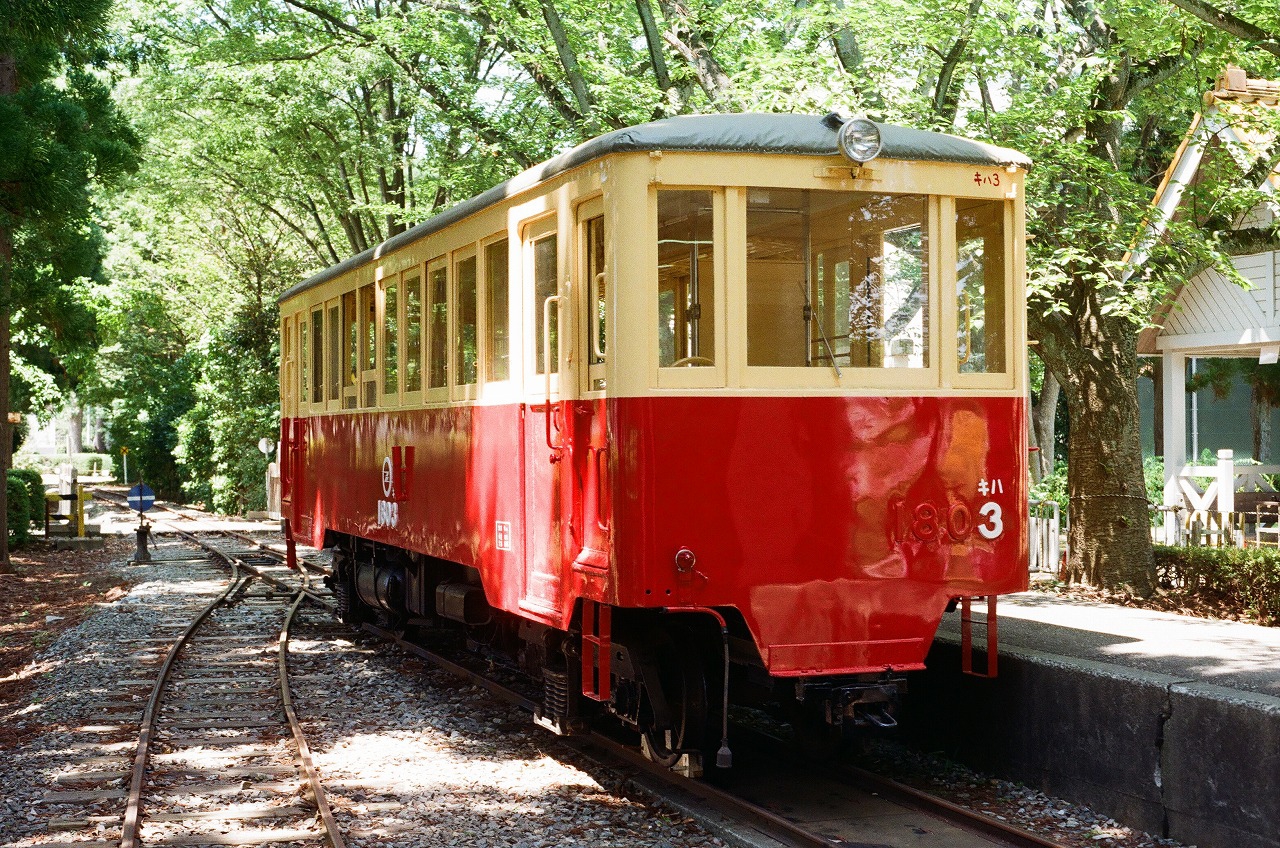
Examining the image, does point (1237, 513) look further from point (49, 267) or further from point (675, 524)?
point (49, 267)

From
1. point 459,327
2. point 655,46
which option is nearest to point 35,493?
point 655,46

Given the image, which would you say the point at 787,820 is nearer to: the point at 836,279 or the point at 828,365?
the point at 828,365

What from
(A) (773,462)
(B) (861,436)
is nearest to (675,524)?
(A) (773,462)

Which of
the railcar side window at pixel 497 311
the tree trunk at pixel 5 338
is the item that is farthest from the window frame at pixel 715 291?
the tree trunk at pixel 5 338

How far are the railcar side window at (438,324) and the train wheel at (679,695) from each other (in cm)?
283

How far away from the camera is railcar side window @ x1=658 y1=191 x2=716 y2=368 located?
21.3ft

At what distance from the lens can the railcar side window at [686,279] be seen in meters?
6.50

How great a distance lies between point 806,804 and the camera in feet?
22.4

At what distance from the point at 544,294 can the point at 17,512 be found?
1929 cm

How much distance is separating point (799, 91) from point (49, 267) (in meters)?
13.6

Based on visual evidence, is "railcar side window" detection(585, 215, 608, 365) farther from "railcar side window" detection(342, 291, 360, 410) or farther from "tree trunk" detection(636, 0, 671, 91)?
"tree trunk" detection(636, 0, 671, 91)

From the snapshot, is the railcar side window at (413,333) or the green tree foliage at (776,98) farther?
the green tree foliage at (776,98)

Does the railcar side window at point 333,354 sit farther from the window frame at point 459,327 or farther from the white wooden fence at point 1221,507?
the white wooden fence at point 1221,507

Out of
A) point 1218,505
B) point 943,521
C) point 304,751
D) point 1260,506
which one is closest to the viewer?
point 943,521
